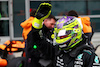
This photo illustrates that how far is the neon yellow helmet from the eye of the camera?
6.90 feet

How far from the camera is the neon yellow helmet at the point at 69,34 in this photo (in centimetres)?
210

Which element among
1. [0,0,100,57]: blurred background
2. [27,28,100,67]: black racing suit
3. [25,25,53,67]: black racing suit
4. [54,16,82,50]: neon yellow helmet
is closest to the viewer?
[27,28,100,67]: black racing suit

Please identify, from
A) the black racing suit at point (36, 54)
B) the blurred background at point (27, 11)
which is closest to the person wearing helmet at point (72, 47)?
the black racing suit at point (36, 54)

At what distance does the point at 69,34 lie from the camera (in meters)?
2.12

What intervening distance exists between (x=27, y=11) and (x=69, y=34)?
7975 millimetres

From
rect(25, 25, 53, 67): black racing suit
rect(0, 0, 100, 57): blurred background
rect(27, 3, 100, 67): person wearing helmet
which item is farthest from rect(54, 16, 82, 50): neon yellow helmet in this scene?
rect(0, 0, 100, 57): blurred background

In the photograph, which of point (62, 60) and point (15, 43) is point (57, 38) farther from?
point (15, 43)

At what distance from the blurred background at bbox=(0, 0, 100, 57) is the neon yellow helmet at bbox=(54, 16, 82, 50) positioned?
7846 mm

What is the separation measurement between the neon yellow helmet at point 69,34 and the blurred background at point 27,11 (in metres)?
7.85

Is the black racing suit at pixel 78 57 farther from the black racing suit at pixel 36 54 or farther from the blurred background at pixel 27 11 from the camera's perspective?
the blurred background at pixel 27 11

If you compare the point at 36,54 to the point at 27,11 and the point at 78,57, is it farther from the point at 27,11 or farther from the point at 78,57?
the point at 27,11

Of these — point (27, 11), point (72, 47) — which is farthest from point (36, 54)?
point (27, 11)

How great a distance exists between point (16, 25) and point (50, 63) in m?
7.34

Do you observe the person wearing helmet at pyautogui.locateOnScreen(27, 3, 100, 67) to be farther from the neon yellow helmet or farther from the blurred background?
the blurred background
